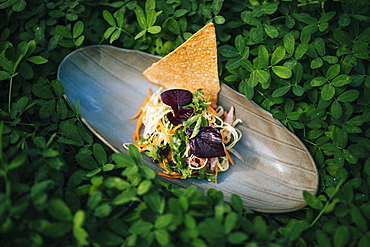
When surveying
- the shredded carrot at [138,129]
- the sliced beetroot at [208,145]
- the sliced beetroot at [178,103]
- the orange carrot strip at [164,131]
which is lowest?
the shredded carrot at [138,129]

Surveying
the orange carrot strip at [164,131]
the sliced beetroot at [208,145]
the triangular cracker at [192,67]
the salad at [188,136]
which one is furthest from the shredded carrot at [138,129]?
the sliced beetroot at [208,145]

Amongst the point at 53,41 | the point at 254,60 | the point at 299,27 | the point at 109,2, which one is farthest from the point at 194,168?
the point at 109,2

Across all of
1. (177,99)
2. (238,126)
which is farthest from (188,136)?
(238,126)

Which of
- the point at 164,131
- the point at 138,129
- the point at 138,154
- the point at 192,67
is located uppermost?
the point at 192,67

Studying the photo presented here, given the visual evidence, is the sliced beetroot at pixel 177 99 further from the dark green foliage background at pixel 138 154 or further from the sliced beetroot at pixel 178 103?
the dark green foliage background at pixel 138 154

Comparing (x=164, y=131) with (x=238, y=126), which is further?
(x=238, y=126)

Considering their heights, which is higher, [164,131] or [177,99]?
[177,99]

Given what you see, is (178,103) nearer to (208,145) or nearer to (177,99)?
(177,99)
